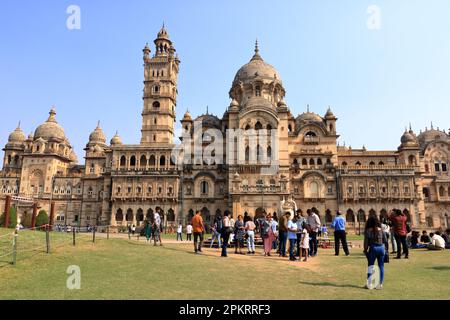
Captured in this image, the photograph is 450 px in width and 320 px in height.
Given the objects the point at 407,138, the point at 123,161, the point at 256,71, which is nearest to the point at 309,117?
the point at 256,71

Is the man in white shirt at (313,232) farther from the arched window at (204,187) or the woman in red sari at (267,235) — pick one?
the arched window at (204,187)

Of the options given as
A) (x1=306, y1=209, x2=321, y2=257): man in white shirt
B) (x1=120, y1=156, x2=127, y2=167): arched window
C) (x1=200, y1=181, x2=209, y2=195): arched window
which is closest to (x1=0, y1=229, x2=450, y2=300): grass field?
(x1=306, y1=209, x2=321, y2=257): man in white shirt

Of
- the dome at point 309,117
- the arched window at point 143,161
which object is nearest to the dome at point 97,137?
the arched window at point 143,161

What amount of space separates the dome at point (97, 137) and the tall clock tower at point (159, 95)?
15355mm

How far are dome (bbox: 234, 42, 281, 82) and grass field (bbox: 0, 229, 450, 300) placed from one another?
42233mm

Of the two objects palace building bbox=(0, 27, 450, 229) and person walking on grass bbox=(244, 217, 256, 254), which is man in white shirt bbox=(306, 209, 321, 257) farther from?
palace building bbox=(0, 27, 450, 229)

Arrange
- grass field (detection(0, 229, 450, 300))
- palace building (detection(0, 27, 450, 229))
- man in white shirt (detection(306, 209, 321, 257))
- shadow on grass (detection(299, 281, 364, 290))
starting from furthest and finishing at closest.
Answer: palace building (detection(0, 27, 450, 229))
man in white shirt (detection(306, 209, 321, 257))
shadow on grass (detection(299, 281, 364, 290))
grass field (detection(0, 229, 450, 300))

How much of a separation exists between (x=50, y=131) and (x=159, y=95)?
2222 centimetres

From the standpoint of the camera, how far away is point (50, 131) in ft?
200

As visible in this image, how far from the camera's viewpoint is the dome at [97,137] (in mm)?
63972

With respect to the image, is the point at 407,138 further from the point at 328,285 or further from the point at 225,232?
the point at 328,285

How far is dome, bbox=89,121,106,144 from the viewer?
6397cm
